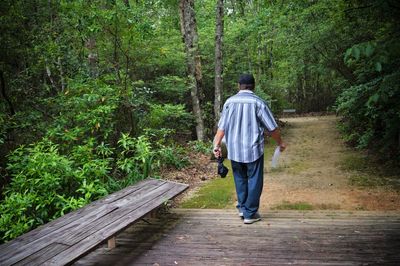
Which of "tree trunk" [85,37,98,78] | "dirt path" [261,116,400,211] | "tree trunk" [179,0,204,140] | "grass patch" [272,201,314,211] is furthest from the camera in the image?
"tree trunk" [179,0,204,140]

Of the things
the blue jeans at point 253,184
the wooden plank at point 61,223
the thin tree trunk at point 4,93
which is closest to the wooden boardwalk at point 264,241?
the blue jeans at point 253,184

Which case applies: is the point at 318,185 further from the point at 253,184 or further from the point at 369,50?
the point at 369,50

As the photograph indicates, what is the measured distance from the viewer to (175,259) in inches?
146

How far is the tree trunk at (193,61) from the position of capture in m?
11.9

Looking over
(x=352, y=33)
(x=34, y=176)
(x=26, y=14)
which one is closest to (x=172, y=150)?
(x=34, y=176)

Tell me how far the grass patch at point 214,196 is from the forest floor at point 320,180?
0.17 metres

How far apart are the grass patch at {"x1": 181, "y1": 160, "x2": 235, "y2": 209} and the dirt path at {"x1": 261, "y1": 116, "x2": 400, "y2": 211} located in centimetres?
67

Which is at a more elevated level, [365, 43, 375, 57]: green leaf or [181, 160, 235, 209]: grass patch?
→ [365, 43, 375, 57]: green leaf

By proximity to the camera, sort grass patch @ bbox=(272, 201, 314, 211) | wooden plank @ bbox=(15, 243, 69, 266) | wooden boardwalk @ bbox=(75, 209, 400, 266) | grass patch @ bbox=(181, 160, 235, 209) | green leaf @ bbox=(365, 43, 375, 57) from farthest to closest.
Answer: grass patch @ bbox=(181, 160, 235, 209)
grass patch @ bbox=(272, 201, 314, 211)
wooden boardwalk @ bbox=(75, 209, 400, 266)
wooden plank @ bbox=(15, 243, 69, 266)
green leaf @ bbox=(365, 43, 375, 57)

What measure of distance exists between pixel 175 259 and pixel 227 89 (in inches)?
485

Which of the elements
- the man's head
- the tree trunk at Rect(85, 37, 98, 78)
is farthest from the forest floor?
the tree trunk at Rect(85, 37, 98, 78)

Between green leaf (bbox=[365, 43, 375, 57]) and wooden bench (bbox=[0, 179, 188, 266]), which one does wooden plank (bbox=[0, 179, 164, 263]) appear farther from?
green leaf (bbox=[365, 43, 375, 57])

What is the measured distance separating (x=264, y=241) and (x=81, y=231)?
1949 millimetres

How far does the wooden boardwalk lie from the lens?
3639 millimetres
